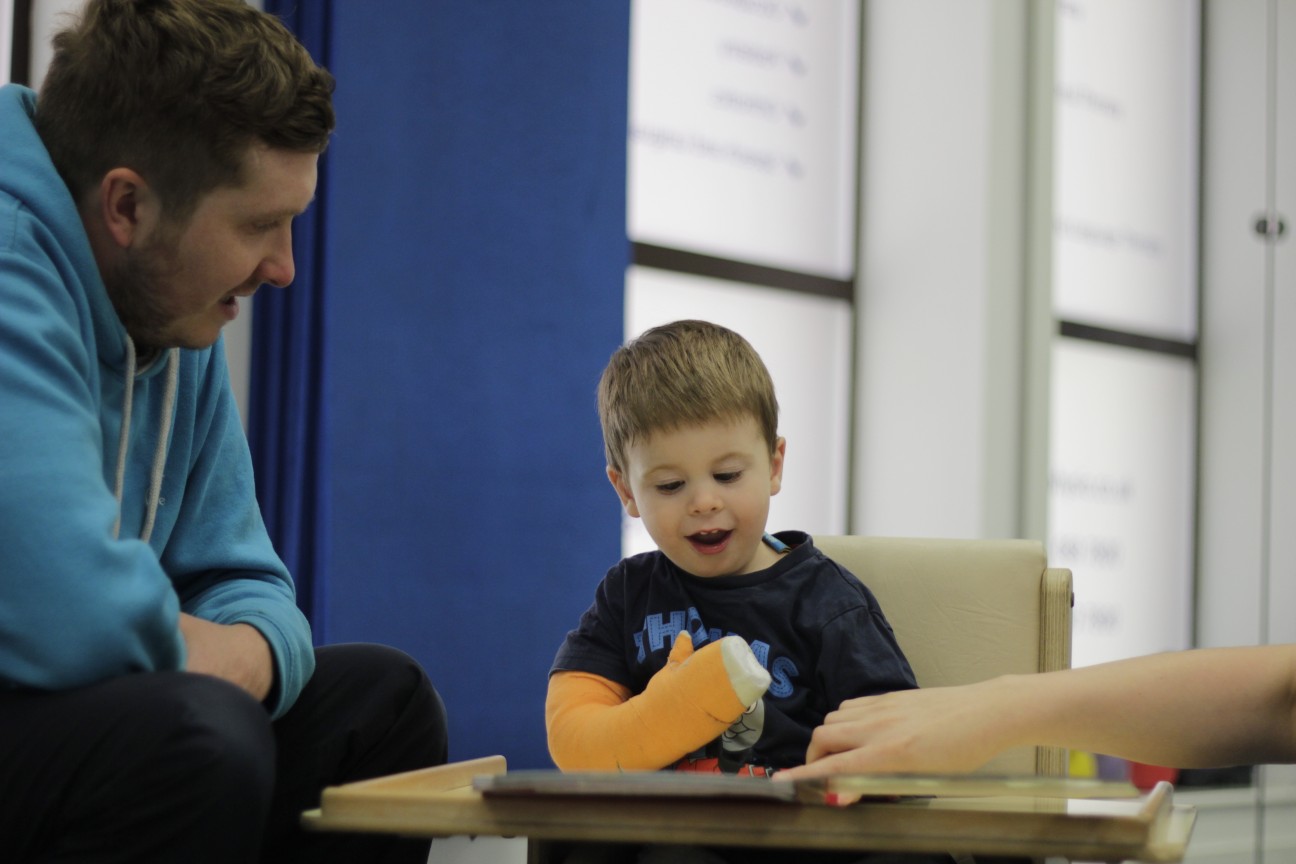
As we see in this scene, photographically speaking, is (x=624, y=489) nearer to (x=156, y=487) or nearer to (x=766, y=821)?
(x=156, y=487)

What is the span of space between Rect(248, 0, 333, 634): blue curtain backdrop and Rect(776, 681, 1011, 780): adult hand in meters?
1.48

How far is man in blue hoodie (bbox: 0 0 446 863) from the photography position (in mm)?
1097

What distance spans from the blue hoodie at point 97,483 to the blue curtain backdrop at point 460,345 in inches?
35.6

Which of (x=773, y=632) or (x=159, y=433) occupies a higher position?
(x=159, y=433)

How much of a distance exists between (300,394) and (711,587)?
1.15 m

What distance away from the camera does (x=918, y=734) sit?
114 cm

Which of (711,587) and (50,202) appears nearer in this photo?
(50,202)

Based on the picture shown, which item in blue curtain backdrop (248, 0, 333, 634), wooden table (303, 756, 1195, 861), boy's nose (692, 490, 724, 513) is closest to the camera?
wooden table (303, 756, 1195, 861)

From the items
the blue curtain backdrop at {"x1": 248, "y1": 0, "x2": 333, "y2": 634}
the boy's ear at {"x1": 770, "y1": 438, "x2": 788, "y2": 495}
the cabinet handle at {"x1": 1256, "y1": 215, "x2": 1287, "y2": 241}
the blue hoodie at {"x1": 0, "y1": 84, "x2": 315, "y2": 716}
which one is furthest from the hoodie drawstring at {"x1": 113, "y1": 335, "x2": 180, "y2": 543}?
the cabinet handle at {"x1": 1256, "y1": 215, "x2": 1287, "y2": 241}

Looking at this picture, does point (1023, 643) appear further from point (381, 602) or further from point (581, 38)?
point (581, 38)

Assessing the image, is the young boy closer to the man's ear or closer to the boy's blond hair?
the boy's blond hair

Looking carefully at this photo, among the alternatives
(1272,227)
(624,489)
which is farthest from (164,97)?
(1272,227)

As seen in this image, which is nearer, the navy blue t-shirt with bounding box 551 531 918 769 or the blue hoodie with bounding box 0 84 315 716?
the blue hoodie with bounding box 0 84 315 716

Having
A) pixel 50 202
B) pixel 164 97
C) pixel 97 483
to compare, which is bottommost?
pixel 97 483
